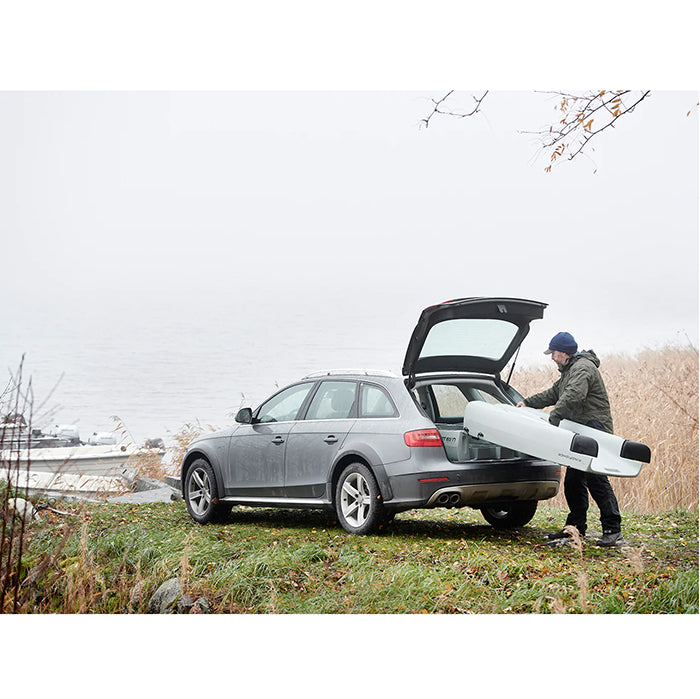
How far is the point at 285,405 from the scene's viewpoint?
8.46 meters

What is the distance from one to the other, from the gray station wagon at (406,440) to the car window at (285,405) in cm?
1

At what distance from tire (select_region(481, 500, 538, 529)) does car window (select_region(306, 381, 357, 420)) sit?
1782 millimetres

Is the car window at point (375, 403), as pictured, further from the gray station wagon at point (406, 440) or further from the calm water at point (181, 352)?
the calm water at point (181, 352)

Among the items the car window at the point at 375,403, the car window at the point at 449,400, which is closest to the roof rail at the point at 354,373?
the car window at the point at 375,403

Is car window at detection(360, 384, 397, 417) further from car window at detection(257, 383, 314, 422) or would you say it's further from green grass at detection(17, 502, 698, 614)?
green grass at detection(17, 502, 698, 614)

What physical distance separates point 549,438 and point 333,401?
2137mm

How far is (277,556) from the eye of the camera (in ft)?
22.6

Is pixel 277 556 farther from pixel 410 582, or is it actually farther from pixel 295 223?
pixel 295 223

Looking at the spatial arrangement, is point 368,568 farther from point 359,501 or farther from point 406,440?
point 406,440

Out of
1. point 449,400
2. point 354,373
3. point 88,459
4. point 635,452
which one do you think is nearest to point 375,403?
point 354,373

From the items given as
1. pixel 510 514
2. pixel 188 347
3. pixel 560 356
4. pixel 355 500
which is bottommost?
pixel 510 514

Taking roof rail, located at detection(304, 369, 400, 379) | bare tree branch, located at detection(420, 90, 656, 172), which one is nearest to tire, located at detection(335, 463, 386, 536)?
roof rail, located at detection(304, 369, 400, 379)

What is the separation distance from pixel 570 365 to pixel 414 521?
2.65 meters
